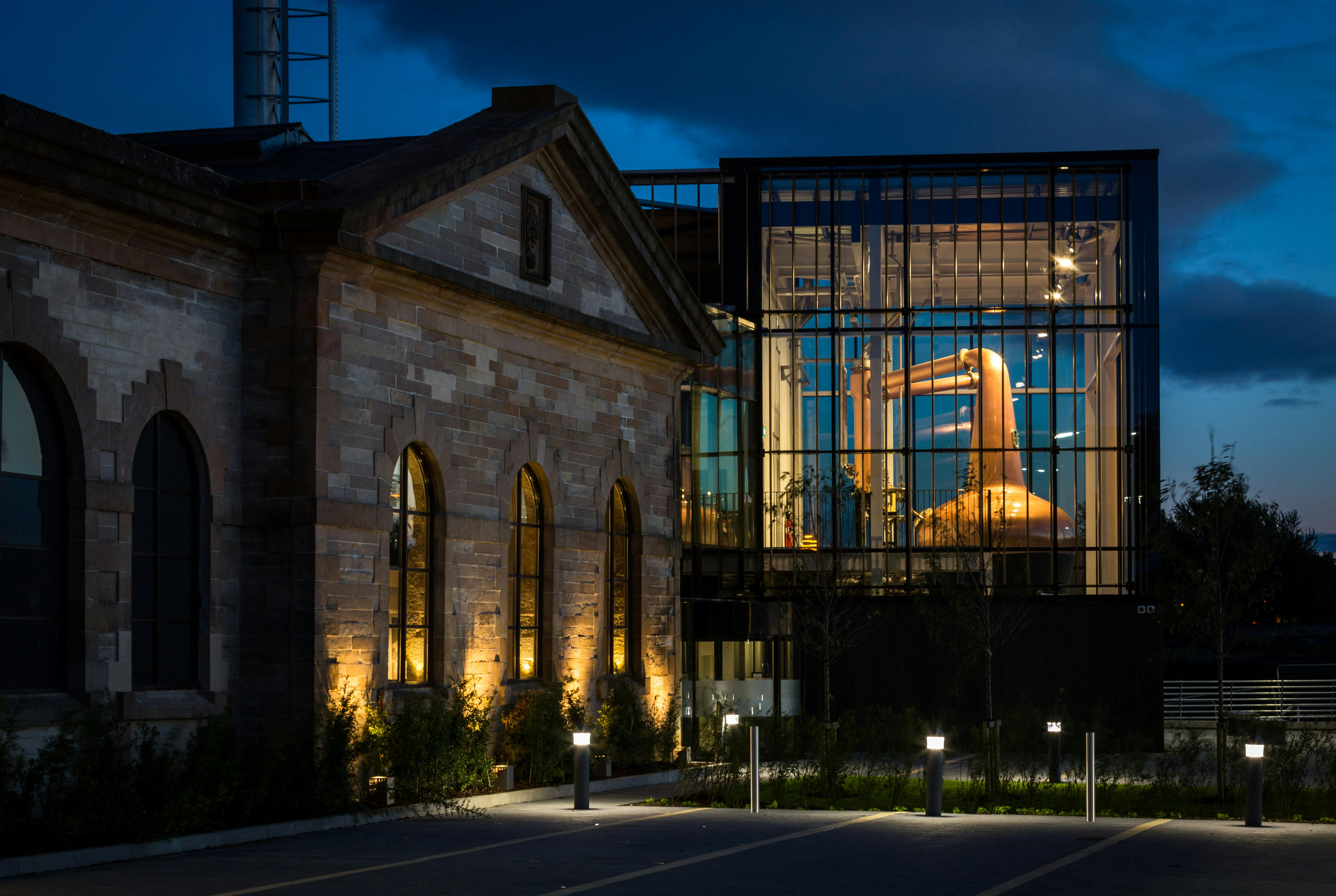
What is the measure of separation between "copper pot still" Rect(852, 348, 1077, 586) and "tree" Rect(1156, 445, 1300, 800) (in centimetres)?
1554

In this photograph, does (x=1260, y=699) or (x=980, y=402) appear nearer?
(x=980, y=402)

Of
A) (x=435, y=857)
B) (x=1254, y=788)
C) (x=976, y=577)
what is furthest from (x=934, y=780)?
(x=976, y=577)

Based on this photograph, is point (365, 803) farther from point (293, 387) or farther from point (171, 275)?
point (171, 275)

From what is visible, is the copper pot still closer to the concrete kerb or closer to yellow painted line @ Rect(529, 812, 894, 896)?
the concrete kerb

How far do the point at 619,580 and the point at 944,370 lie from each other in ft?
52.5

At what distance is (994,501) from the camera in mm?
40750

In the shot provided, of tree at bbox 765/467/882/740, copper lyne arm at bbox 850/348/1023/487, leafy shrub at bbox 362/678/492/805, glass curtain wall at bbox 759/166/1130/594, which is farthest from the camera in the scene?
copper lyne arm at bbox 850/348/1023/487

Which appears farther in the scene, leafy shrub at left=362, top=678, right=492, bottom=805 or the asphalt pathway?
leafy shrub at left=362, top=678, right=492, bottom=805

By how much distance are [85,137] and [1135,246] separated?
29303 mm

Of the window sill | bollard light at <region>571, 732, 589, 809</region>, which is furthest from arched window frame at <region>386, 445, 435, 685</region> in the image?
the window sill

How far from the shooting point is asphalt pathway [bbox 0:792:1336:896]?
13484 millimetres

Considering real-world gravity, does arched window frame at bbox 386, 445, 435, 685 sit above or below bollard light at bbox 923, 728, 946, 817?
above

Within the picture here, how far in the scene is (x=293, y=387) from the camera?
1970 cm

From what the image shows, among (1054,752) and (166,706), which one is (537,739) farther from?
(1054,752)
